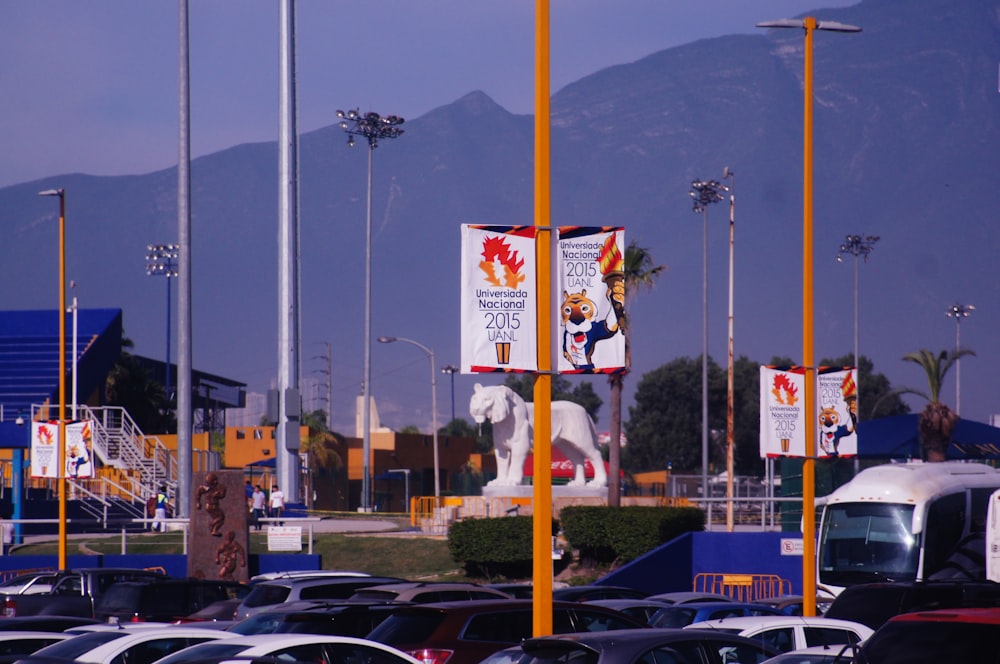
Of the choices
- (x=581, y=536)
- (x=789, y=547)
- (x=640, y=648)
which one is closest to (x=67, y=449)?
(x=581, y=536)

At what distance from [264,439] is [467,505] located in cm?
4426

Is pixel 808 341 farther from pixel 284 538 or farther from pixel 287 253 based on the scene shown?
pixel 287 253

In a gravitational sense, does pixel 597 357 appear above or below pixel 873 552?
above

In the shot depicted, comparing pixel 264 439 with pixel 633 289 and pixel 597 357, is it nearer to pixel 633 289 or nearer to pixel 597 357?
pixel 633 289

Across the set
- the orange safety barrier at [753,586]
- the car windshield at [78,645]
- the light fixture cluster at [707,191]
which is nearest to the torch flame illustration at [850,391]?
the car windshield at [78,645]

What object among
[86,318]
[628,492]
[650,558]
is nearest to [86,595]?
[650,558]

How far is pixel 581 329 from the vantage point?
13484 mm

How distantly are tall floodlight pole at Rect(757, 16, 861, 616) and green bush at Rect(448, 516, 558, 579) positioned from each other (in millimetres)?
16759

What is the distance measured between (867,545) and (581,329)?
15.9 metres

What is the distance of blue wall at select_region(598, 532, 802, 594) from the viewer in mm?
33344

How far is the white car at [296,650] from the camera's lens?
12.3m

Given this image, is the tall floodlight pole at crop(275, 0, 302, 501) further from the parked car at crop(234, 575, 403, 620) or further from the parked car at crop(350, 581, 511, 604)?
the parked car at crop(350, 581, 511, 604)

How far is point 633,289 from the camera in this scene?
47.9m

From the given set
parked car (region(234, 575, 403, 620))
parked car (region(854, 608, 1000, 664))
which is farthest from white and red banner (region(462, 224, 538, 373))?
parked car (region(234, 575, 403, 620))
